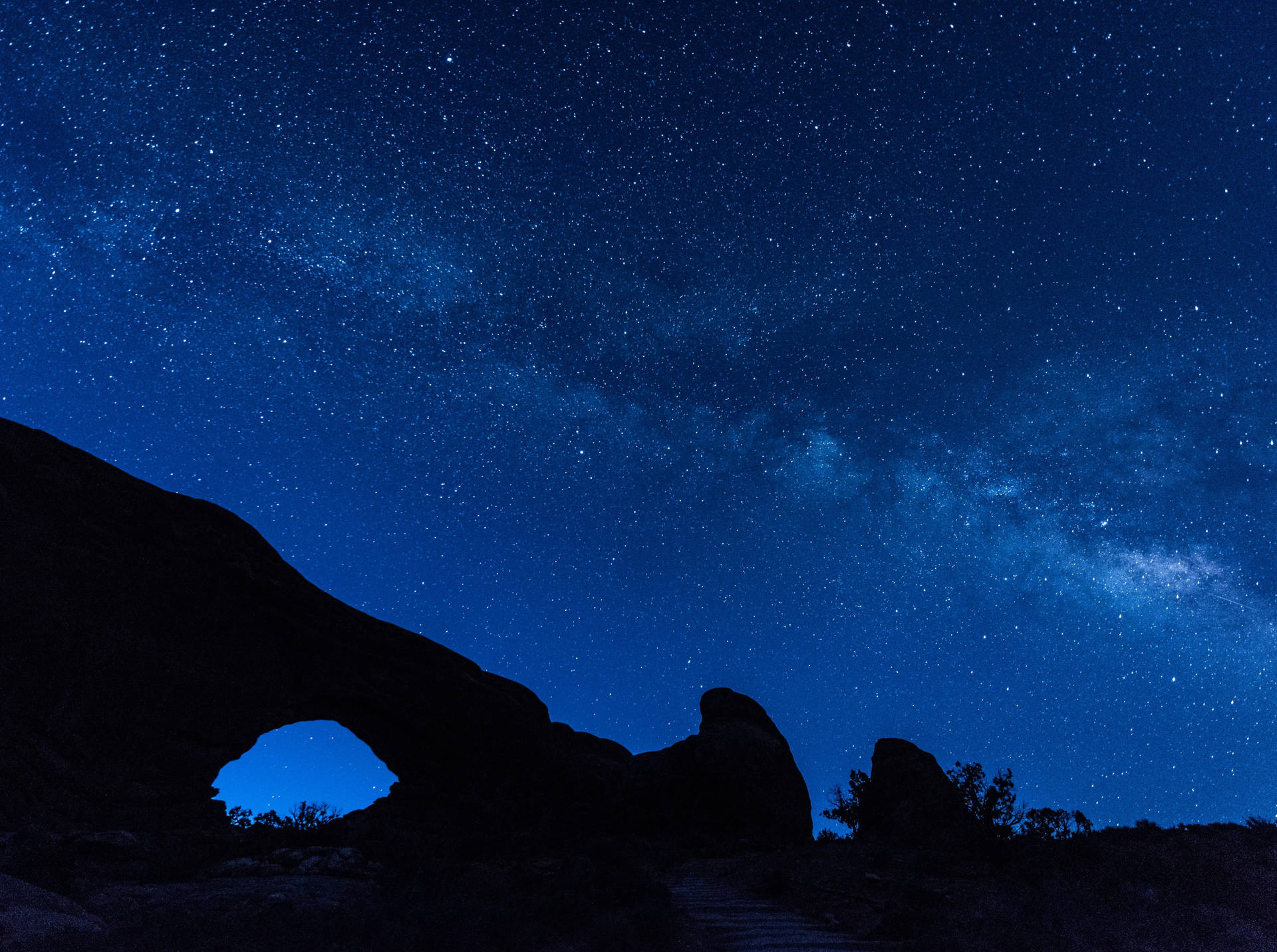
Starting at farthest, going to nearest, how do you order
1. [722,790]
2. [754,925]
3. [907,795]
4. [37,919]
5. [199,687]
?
[722,790] → [907,795] → [199,687] → [754,925] → [37,919]

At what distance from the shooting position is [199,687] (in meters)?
19.8

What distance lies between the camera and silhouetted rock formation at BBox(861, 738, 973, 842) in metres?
23.1

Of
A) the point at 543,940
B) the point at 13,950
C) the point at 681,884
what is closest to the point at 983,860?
the point at 681,884

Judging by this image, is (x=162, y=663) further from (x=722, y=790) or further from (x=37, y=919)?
(x=722, y=790)

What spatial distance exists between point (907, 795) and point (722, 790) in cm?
761

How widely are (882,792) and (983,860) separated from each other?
43.3 feet

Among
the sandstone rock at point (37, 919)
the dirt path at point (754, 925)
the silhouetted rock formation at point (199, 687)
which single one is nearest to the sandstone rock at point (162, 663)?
the silhouetted rock formation at point (199, 687)

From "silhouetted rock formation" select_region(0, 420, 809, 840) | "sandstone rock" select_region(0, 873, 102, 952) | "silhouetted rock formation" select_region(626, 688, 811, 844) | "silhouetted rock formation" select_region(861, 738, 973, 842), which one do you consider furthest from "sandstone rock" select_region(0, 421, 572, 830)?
"silhouetted rock formation" select_region(861, 738, 973, 842)

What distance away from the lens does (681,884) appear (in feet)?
50.9

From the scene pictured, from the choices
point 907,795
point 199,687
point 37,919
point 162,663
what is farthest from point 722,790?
point 37,919

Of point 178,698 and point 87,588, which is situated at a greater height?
point 87,588

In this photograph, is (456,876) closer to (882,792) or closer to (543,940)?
(543,940)

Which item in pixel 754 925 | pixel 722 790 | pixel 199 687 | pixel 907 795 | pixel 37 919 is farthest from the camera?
pixel 722 790

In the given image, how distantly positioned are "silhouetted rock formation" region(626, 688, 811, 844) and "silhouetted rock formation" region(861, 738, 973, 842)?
3.59 metres
